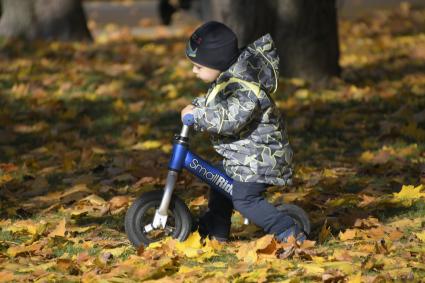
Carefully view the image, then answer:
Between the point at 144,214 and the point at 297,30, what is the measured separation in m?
5.83

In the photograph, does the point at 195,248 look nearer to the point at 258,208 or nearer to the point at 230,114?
the point at 258,208

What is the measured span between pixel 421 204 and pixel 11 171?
3316 mm

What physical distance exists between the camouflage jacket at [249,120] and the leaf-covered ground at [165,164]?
1.32ft

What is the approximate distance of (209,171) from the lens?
17.7ft

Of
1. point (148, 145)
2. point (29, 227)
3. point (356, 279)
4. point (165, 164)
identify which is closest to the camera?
point (356, 279)

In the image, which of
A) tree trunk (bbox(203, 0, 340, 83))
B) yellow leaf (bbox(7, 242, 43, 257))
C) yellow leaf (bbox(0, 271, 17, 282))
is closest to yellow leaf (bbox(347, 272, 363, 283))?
yellow leaf (bbox(0, 271, 17, 282))

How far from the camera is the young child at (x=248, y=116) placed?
17.0 ft

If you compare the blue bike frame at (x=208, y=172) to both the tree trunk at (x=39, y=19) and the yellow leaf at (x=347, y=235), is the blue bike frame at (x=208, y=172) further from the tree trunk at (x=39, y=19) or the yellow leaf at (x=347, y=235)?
the tree trunk at (x=39, y=19)

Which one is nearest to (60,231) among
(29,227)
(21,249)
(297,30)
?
(29,227)

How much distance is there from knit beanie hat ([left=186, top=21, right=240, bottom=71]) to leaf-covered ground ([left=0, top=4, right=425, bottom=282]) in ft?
3.13

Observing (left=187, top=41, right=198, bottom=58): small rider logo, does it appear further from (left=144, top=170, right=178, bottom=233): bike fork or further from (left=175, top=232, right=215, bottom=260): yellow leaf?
(left=175, top=232, right=215, bottom=260): yellow leaf

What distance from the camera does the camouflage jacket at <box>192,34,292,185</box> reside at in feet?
16.9

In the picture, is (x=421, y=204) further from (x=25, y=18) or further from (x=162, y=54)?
(x=25, y=18)

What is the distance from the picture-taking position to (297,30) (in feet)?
35.7
